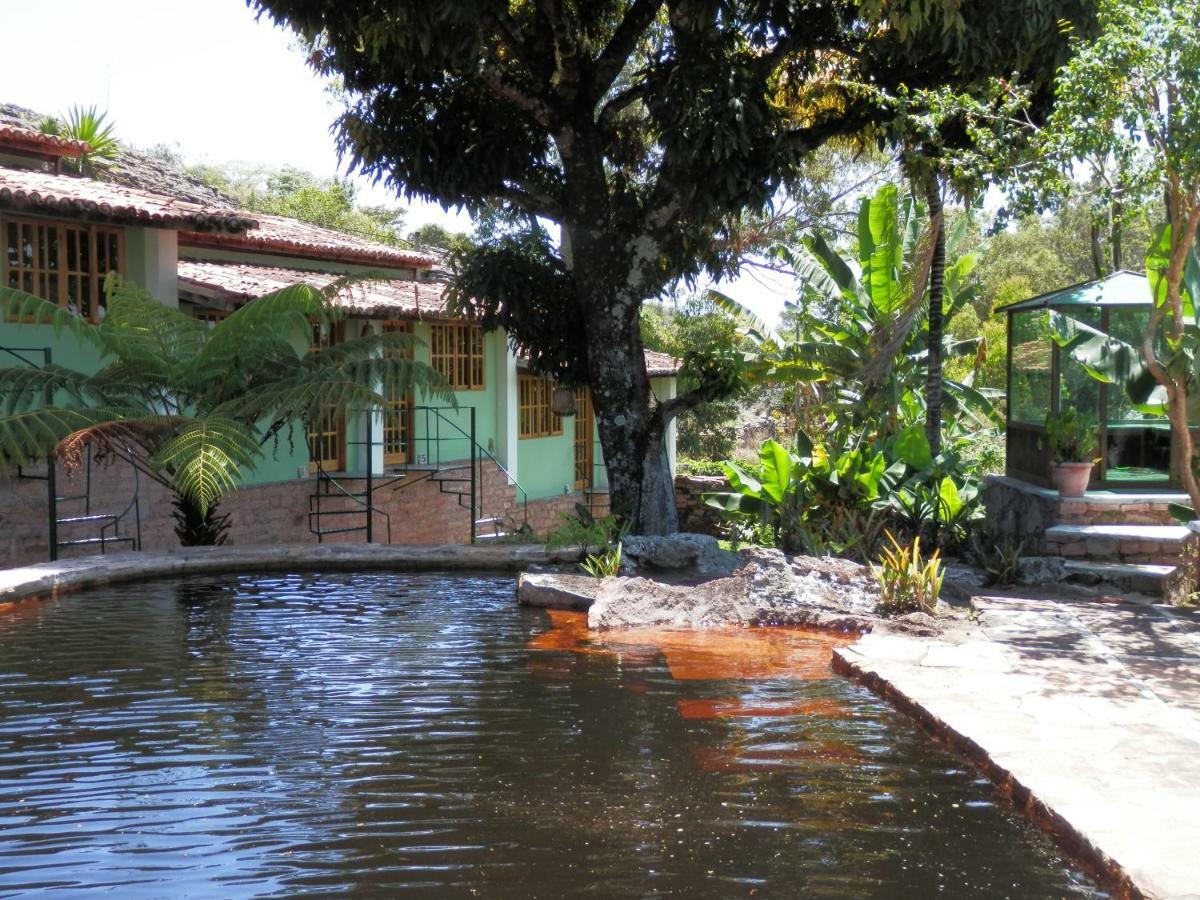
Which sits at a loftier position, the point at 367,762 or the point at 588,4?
the point at 588,4

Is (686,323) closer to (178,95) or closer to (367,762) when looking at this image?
(367,762)

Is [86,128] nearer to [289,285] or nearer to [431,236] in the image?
[289,285]

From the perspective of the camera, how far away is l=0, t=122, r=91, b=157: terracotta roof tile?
1412 cm

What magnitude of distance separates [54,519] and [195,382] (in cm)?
205

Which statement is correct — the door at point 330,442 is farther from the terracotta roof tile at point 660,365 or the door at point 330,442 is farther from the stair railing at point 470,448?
the terracotta roof tile at point 660,365

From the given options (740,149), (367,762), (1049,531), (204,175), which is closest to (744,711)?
(367,762)

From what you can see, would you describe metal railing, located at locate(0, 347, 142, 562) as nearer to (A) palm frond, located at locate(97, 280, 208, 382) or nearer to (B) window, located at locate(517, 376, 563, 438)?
(A) palm frond, located at locate(97, 280, 208, 382)

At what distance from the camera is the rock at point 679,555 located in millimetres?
11406

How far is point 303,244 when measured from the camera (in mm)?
17344

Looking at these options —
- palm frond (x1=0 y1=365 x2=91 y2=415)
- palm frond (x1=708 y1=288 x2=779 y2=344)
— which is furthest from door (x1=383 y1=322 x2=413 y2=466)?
palm frond (x1=0 y1=365 x2=91 y2=415)

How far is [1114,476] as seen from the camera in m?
12.2

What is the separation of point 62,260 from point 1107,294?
36.7 ft

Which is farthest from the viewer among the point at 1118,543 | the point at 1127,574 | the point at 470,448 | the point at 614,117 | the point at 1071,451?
the point at 470,448

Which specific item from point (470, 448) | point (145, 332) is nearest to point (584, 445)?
point (470, 448)
